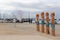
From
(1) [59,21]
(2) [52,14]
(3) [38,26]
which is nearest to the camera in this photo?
(2) [52,14]

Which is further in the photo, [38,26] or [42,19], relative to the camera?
[38,26]

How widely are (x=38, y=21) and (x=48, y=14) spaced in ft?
15.8

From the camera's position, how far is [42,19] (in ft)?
85.3

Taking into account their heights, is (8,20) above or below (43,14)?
below

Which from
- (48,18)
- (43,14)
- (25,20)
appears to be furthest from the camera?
(25,20)

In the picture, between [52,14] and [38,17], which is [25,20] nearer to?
[38,17]

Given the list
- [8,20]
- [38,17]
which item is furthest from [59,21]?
[38,17]

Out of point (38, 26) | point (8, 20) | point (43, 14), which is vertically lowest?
point (8, 20)

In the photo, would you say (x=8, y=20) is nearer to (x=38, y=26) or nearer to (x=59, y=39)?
(x=38, y=26)

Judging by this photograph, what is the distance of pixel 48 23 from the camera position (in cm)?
2392

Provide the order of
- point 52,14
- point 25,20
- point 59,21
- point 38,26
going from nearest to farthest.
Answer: point 52,14, point 38,26, point 59,21, point 25,20

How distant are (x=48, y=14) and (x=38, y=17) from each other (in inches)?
191

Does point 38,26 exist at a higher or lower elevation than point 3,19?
higher

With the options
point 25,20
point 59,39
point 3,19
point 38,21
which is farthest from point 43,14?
point 3,19
